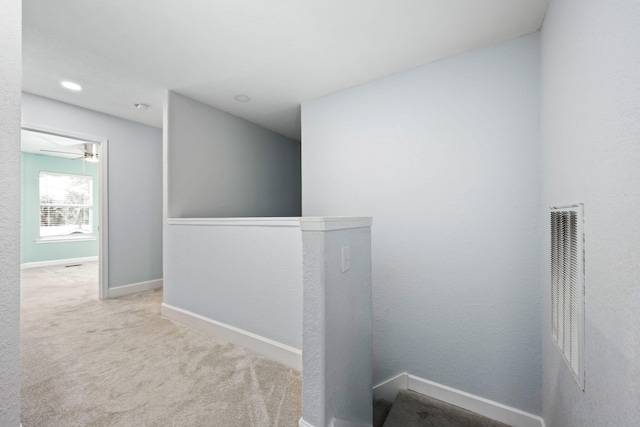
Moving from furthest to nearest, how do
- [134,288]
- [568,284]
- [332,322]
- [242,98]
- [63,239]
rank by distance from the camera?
[63,239]
[134,288]
[242,98]
[332,322]
[568,284]

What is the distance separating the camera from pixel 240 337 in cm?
237

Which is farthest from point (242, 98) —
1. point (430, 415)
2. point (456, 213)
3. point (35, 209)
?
point (35, 209)

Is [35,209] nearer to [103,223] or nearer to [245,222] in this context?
[103,223]

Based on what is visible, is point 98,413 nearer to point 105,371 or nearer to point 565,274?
point 105,371

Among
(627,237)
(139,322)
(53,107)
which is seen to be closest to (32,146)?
(53,107)

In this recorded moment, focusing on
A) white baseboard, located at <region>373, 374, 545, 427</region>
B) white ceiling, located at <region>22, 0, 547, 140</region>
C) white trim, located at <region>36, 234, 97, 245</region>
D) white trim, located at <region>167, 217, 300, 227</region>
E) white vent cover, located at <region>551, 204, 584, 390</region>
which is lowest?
white baseboard, located at <region>373, 374, 545, 427</region>

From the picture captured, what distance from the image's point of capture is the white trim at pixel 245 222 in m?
2.09

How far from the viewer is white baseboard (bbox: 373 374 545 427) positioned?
5.96 feet

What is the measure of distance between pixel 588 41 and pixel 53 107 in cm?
461

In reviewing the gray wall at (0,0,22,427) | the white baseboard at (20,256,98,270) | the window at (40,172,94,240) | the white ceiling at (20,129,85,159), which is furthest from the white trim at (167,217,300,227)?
the window at (40,172,94,240)

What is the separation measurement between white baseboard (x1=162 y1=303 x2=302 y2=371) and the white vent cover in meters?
1.56

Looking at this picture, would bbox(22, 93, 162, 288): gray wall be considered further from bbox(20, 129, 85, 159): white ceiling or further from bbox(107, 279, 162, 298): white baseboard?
bbox(20, 129, 85, 159): white ceiling

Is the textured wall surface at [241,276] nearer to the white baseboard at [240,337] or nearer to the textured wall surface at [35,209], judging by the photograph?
the white baseboard at [240,337]

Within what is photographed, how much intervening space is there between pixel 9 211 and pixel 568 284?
81.7 inches
